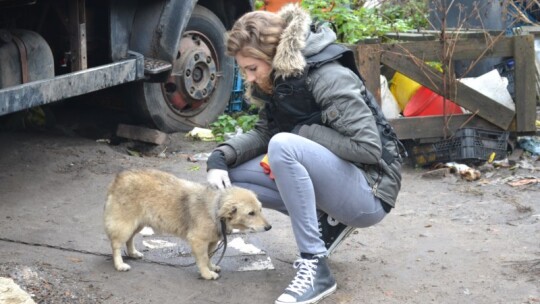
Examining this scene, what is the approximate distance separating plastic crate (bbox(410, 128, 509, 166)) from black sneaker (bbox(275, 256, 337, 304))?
10.3 feet

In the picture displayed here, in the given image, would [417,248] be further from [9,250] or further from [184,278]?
[9,250]

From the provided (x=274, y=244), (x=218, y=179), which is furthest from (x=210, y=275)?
(x=274, y=244)

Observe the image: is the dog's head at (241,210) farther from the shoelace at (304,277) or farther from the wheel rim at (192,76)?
the wheel rim at (192,76)

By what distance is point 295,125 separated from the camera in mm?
4254

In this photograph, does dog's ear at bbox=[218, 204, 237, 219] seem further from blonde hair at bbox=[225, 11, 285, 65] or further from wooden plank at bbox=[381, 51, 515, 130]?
wooden plank at bbox=[381, 51, 515, 130]

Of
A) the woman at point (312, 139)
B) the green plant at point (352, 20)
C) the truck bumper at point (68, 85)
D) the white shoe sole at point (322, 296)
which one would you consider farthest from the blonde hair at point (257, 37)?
the green plant at point (352, 20)

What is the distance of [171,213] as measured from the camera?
4.44 metres

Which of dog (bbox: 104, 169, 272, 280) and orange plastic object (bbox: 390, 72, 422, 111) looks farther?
orange plastic object (bbox: 390, 72, 422, 111)

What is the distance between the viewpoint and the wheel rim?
768 cm

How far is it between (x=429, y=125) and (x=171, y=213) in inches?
128

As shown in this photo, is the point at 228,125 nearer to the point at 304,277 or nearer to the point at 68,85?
the point at 68,85

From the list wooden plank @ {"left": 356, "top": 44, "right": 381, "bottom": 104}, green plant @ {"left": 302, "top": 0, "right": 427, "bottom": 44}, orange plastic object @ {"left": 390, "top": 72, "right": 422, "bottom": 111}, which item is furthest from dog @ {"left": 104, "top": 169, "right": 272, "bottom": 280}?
green plant @ {"left": 302, "top": 0, "right": 427, "bottom": 44}

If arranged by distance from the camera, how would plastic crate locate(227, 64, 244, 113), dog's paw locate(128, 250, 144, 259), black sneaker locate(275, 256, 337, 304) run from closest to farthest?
1. black sneaker locate(275, 256, 337, 304)
2. dog's paw locate(128, 250, 144, 259)
3. plastic crate locate(227, 64, 244, 113)

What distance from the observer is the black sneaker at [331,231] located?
14.5ft
